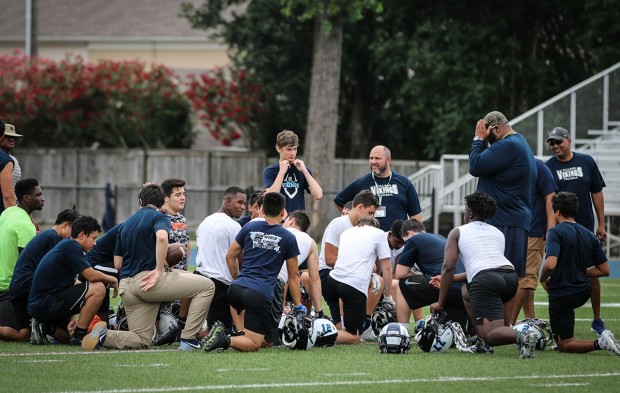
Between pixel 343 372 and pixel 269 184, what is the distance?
14.9 ft

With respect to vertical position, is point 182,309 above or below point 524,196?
below

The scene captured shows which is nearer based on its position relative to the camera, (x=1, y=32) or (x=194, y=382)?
(x=194, y=382)

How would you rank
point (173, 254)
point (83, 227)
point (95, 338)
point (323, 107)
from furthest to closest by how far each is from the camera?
point (323, 107)
point (173, 254)
point (83, 227)
point (95, 338)

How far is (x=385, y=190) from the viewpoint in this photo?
14.0 meters

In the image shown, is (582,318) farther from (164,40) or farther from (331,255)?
(164,40)

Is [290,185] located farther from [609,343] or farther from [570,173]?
[609,343]

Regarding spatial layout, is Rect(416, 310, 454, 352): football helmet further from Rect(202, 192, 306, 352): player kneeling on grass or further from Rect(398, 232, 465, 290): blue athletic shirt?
Rect(202, 192, 306, 352): player kneeling on grass

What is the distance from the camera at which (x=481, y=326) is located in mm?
11281

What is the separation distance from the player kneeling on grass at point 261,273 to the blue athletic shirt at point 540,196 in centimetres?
300

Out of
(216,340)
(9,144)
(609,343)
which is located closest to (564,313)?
(609,343)

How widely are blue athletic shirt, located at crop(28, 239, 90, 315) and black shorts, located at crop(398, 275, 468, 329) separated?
341cm

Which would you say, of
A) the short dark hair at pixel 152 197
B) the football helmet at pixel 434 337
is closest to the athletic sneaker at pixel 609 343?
the football helmet at pixel 434 337

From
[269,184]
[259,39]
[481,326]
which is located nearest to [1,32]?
[259,39]

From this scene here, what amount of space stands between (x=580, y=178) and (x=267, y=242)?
4304mm
